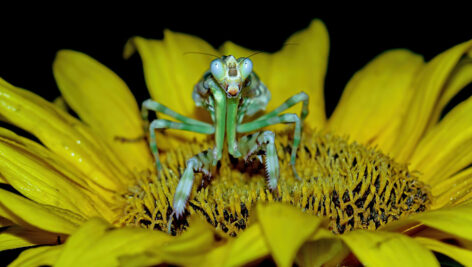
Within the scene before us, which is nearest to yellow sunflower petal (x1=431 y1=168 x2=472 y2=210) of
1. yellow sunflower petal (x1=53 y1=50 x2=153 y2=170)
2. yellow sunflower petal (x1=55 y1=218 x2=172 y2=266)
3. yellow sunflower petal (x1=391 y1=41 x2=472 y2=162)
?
yellow sunflower petal (x1=391 y1=41 x2=472 y2=162)

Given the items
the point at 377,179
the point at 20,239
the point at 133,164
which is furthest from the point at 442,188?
the point at 20,239

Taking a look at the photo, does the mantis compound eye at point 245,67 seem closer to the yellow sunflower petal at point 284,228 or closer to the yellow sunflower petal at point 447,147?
the yellow sunflower petal at point 284,228

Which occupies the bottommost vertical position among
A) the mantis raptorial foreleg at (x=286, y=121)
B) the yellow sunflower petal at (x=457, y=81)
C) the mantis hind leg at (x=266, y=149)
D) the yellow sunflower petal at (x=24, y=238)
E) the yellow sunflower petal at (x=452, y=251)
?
the yellow sunflower petal at (x=24, y=238)

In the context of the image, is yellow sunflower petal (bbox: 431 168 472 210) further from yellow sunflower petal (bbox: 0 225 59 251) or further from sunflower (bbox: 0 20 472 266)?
yellow sunflower petal (bbox: 0 225 59 251)

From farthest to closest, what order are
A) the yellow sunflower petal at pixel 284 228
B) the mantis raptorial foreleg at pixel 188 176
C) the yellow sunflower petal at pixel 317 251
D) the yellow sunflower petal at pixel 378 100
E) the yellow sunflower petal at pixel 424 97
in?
the yellow sunflower petal at pixel 378 100 → the yellow sunflower petal at pixel 424 97 → the mantis raptorial foreleg at pixel 188 176 → the yellow sunflower petal at pixel 317 251 → the yellow sunflower petal at pixel 284 228

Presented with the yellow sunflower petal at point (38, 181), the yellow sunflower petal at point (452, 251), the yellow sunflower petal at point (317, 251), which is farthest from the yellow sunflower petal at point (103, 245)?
the yellow sunflower petal at point (452, 251)

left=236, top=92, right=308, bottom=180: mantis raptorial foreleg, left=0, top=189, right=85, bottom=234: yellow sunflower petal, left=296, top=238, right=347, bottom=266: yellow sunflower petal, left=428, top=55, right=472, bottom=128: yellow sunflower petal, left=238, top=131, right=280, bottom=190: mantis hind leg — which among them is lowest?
left=296, top=238, right=347, bottom=266: yellow sunflower petal

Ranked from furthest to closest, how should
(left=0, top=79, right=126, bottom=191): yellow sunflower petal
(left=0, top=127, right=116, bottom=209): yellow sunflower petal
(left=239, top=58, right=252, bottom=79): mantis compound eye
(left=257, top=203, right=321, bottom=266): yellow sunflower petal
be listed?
(left=0, top=79, right=126, bottom=191): yellow sunflower petal → (left=0, top=127, right=116, bottom=209): yellow sunflower petal → (left=239, top=58, right=252, bottom=79): mantis compound eye → (left=257, top=203, right=321, bottom=266): yellow sunflower petal
